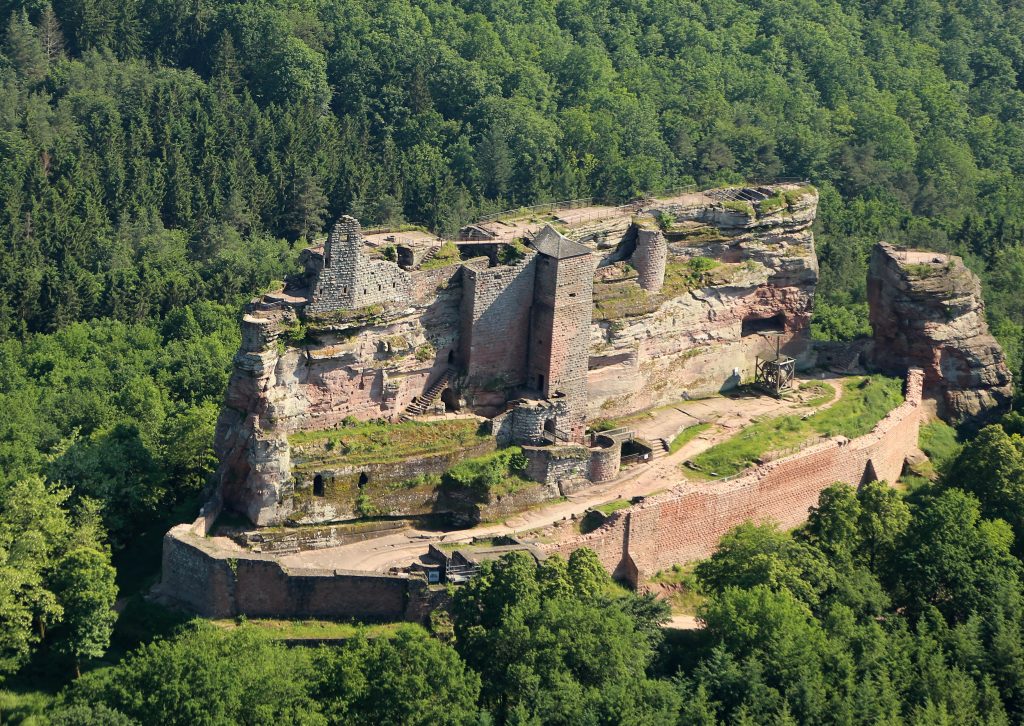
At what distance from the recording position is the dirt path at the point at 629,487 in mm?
62094

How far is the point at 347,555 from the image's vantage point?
62250mm

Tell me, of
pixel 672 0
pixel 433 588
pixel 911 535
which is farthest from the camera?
pixel 672 0

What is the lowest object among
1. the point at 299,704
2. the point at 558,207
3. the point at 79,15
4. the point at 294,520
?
the point at 299,704

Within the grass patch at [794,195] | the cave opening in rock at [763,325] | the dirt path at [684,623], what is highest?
the grass patch at [794,195]

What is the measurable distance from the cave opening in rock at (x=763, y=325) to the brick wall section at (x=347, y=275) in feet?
64.1

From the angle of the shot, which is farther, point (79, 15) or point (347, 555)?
point (79, 15)

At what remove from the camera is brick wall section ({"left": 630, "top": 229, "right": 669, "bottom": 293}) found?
73.2m

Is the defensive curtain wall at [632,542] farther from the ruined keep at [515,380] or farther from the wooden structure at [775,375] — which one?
the wooden structure at [775,375]

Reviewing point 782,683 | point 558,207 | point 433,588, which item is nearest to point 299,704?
point 433,588

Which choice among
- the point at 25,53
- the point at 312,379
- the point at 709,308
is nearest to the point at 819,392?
the point at 709,308

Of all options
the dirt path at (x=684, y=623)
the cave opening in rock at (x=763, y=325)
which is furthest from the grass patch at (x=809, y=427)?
the dirt path at (x=684, y=623)

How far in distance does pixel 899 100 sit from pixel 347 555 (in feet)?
250

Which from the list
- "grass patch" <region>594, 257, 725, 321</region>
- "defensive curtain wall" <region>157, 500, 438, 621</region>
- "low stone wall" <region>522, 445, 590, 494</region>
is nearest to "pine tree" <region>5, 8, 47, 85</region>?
"grass patch" <region>594, 257, 725, 321</region>

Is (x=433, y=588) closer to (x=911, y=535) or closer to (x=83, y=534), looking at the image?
(x=83, y=534)
